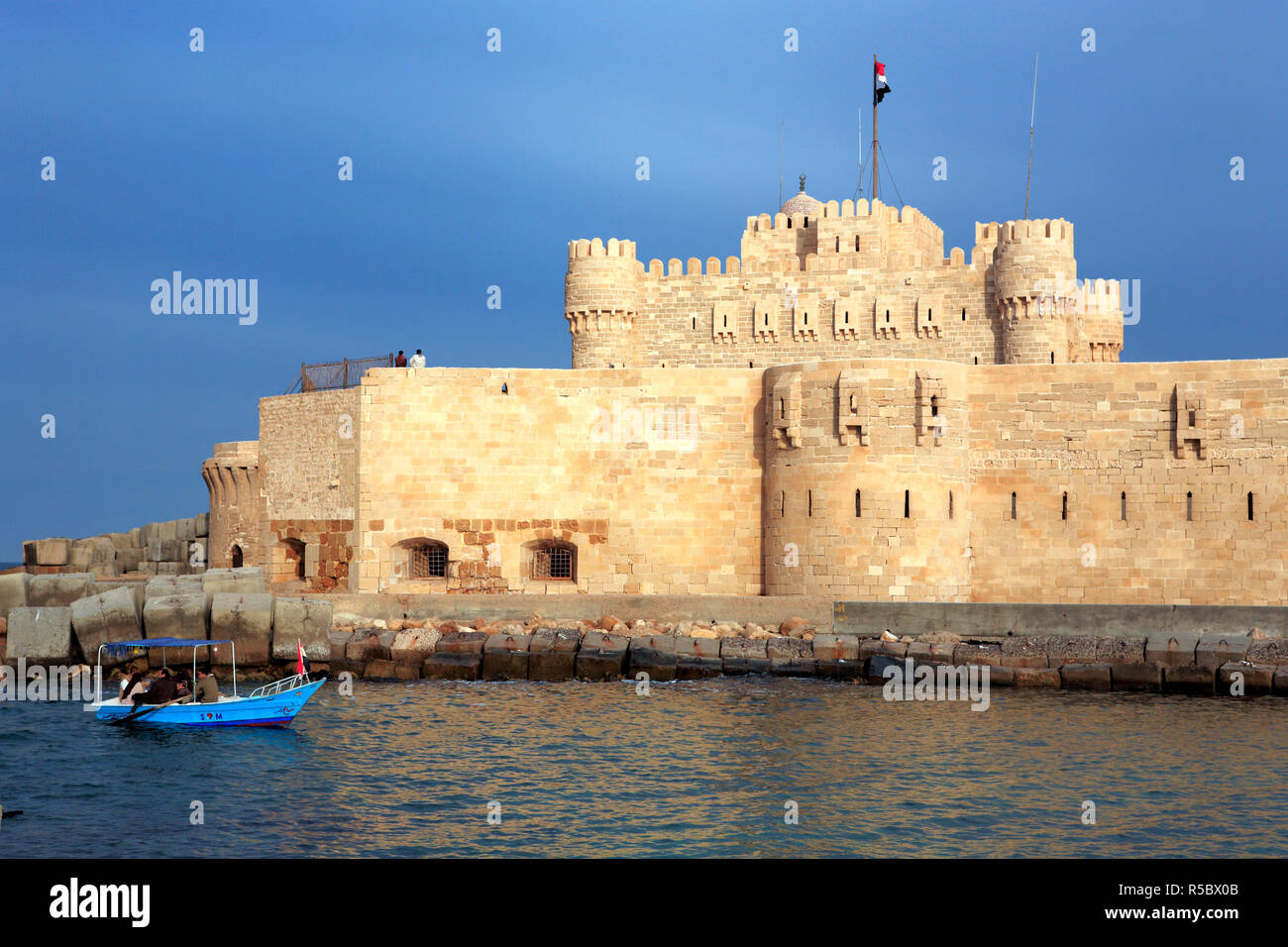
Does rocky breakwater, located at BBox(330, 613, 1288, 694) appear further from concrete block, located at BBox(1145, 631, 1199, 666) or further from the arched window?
the arched window

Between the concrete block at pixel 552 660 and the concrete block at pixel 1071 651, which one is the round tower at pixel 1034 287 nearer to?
the concrete block at pixel 1071 651

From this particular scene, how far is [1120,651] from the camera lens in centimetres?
2056

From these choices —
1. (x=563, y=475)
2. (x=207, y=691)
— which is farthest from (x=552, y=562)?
(x=207, y=691)

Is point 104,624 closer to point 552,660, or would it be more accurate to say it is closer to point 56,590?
point 56,590

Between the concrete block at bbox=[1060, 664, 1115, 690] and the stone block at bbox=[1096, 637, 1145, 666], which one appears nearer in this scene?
the concrete block at bbox=[1060, 664, 1115, 690]

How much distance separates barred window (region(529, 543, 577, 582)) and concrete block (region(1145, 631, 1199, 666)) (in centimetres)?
1058

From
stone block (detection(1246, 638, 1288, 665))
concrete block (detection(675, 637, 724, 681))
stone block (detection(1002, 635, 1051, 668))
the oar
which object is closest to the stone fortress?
stone block (detection(1002, 635, 1051, 668))

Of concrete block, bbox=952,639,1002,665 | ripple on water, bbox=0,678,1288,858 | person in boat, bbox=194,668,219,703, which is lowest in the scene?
ripple on water, bbox=0,678,1288,858

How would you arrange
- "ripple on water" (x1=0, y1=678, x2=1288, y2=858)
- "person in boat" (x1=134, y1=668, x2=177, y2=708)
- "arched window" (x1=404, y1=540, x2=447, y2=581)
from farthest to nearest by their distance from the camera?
"arched window" (x1=404, y1=540, x2=447, y2=581) < "person in boat" (x1=134, y1=668, x2=177, y2=708) < "ripple on water" (x1=0, y1=678, x2=1288, y2=858)

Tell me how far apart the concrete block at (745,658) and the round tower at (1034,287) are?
562 inches

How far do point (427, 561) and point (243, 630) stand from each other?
489 cm

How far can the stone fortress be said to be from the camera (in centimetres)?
2256

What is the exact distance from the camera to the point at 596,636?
70.9ft

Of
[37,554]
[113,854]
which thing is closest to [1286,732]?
[113,854]
